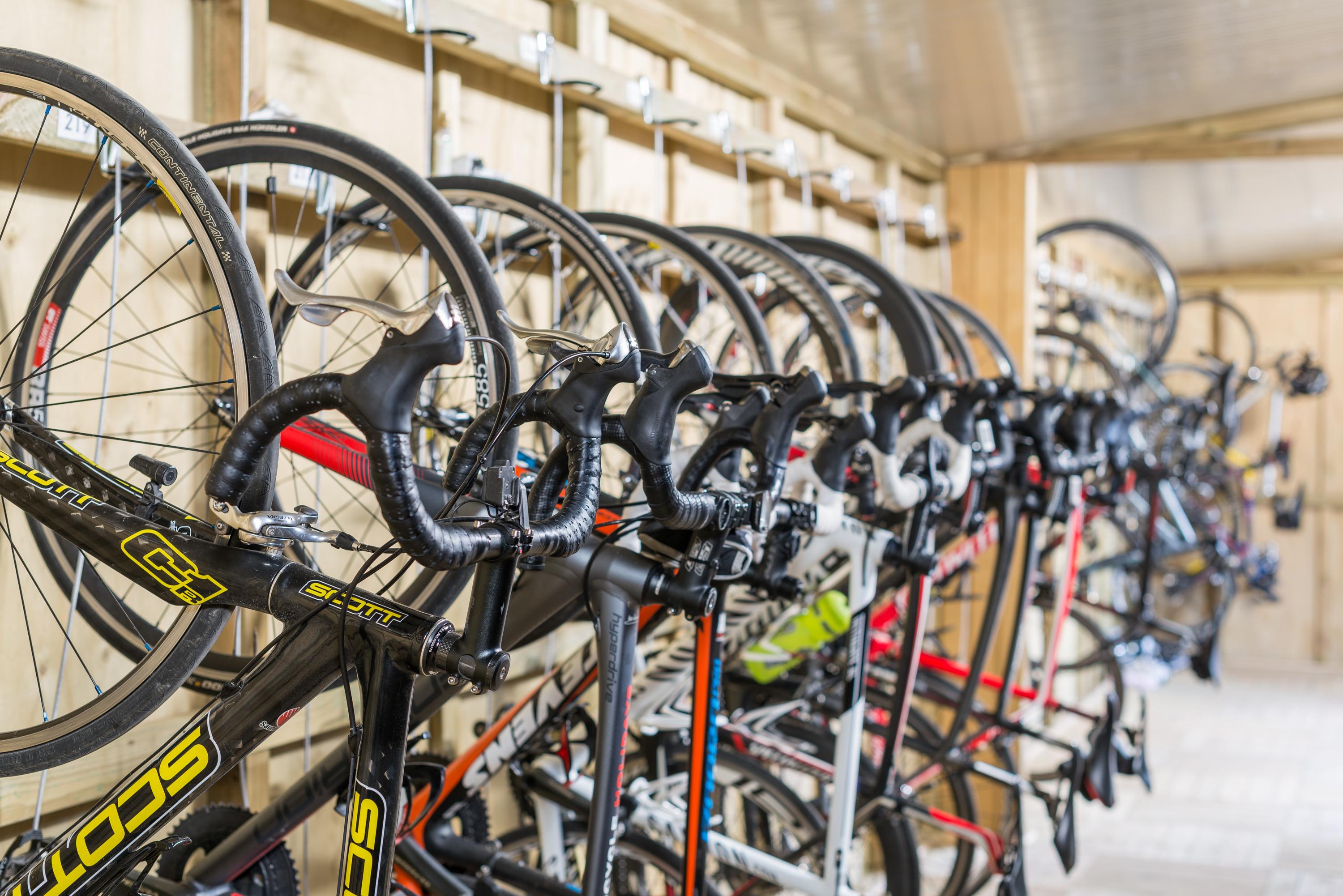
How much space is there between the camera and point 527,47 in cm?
197

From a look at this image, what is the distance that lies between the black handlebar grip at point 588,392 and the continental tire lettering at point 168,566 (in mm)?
362

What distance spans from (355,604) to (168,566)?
190 millimetres

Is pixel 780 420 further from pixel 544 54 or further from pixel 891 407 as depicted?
pixel 544 54

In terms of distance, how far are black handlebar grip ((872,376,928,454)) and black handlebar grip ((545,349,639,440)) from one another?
71 cm

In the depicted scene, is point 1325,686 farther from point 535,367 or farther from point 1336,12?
point 535,367

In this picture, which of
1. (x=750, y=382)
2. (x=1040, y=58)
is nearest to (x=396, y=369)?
(x=750, y=382)

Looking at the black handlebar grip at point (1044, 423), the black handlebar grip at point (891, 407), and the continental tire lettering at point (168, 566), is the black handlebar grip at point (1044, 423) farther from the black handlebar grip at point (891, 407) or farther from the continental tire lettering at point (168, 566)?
the continental tire lettering at point (168, 566)

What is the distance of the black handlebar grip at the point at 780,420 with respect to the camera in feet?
4.22

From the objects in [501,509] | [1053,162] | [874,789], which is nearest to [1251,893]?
[874,789]

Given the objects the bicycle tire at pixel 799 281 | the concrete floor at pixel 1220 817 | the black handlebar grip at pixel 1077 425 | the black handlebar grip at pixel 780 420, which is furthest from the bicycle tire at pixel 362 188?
the concrete floor at pixel 1220 817

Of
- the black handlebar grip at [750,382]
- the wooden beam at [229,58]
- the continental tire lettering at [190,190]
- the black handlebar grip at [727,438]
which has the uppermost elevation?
the wooden beam at [229,58]

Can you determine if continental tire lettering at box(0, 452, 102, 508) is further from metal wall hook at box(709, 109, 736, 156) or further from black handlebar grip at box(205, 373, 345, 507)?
metal wall hook at box(709, 109, 736, 156)

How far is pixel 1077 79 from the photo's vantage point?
2.93 metres

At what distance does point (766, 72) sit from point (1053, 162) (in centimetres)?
123
